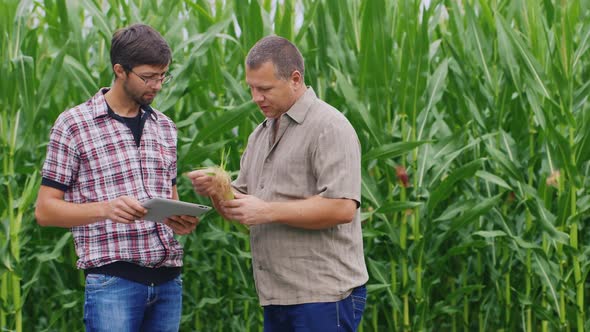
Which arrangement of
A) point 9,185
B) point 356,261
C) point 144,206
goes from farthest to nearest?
point 9,185
point 356,261
point 144,206

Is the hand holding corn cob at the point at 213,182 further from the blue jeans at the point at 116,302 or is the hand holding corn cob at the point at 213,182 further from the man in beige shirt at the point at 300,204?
the blue jeans at the point at 116,302

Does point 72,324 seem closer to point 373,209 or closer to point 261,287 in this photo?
point 373,209

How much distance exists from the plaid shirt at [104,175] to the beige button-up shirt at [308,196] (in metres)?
0.34

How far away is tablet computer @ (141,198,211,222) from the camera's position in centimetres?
253

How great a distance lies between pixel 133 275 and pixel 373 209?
203cm

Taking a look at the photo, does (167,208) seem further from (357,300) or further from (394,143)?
(394,143)

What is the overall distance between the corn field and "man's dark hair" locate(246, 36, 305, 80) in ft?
4.64

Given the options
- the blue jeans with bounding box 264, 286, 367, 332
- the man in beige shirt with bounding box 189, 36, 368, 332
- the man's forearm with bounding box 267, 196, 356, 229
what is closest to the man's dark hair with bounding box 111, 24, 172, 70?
the man in beige shirt with bounding box 189, 36, 368, 332

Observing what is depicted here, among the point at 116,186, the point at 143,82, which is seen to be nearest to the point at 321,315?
the point at 116,186

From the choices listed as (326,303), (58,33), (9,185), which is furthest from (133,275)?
(58,33)

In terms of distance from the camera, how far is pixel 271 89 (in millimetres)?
2617

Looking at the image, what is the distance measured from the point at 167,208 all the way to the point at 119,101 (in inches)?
16.5

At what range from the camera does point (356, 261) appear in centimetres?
273

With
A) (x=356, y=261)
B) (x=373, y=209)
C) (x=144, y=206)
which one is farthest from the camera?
(x=373, y=209)
